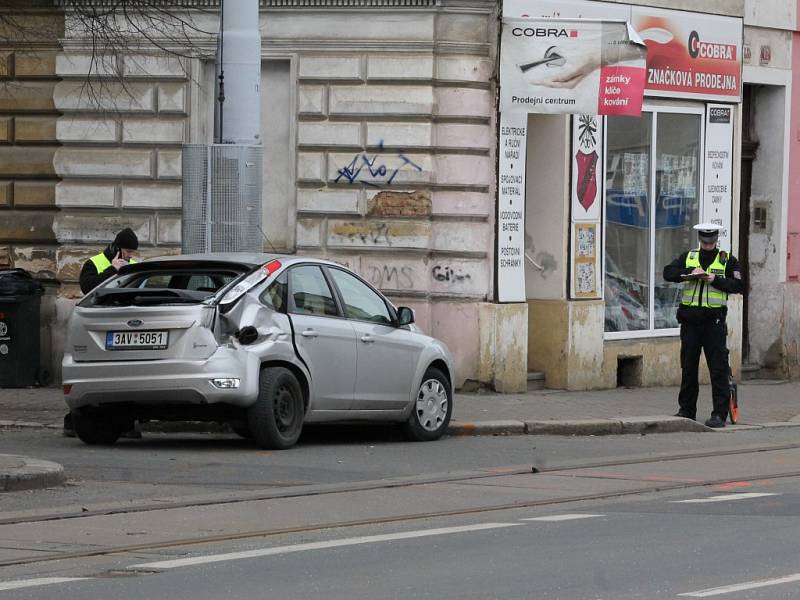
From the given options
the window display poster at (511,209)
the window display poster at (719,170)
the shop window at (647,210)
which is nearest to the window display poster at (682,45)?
the window display poster at (719,170)

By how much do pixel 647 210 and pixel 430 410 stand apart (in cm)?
707

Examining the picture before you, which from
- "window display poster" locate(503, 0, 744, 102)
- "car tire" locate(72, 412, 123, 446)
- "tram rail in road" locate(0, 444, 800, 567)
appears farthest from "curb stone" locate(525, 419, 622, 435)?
"window display poster" locate(503, 0, 744, 102)

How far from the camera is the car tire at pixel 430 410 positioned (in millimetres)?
14844

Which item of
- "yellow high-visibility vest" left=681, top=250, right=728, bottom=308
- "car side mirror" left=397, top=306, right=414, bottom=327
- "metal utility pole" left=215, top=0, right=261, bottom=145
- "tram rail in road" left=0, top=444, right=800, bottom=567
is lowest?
"tram rail in road" left=0, top=444, right=800, bottom=567

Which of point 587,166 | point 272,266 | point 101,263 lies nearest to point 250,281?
point 272,266

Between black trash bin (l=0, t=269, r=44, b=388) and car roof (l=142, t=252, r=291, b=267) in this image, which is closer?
car roof (l=142, t=252, r=291, b=267)

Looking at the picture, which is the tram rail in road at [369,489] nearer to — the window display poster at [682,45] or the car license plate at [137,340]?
the car license plate at [137,340]

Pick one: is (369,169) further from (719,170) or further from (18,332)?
(719,170)

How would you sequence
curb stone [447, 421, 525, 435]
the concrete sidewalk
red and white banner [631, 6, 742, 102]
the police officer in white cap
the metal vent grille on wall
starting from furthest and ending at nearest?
red and white banner [631, 6, 742, 102] < the police officer in white cap < the metal vent grille on wall < the concrete sidewalk < curb stone [447, 421, 525, 435]

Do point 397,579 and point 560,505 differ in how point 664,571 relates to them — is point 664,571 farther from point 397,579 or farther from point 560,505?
point 560,505

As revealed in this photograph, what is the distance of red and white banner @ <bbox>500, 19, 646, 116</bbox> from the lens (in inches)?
742

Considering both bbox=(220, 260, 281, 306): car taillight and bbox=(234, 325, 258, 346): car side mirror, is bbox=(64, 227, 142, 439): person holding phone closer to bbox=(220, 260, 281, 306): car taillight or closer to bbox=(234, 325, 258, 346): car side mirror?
bbox=(220, 260, 281, 306): car taillight

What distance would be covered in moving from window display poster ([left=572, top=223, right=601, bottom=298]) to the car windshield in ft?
24.2

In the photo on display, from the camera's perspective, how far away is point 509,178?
62.6 ft
